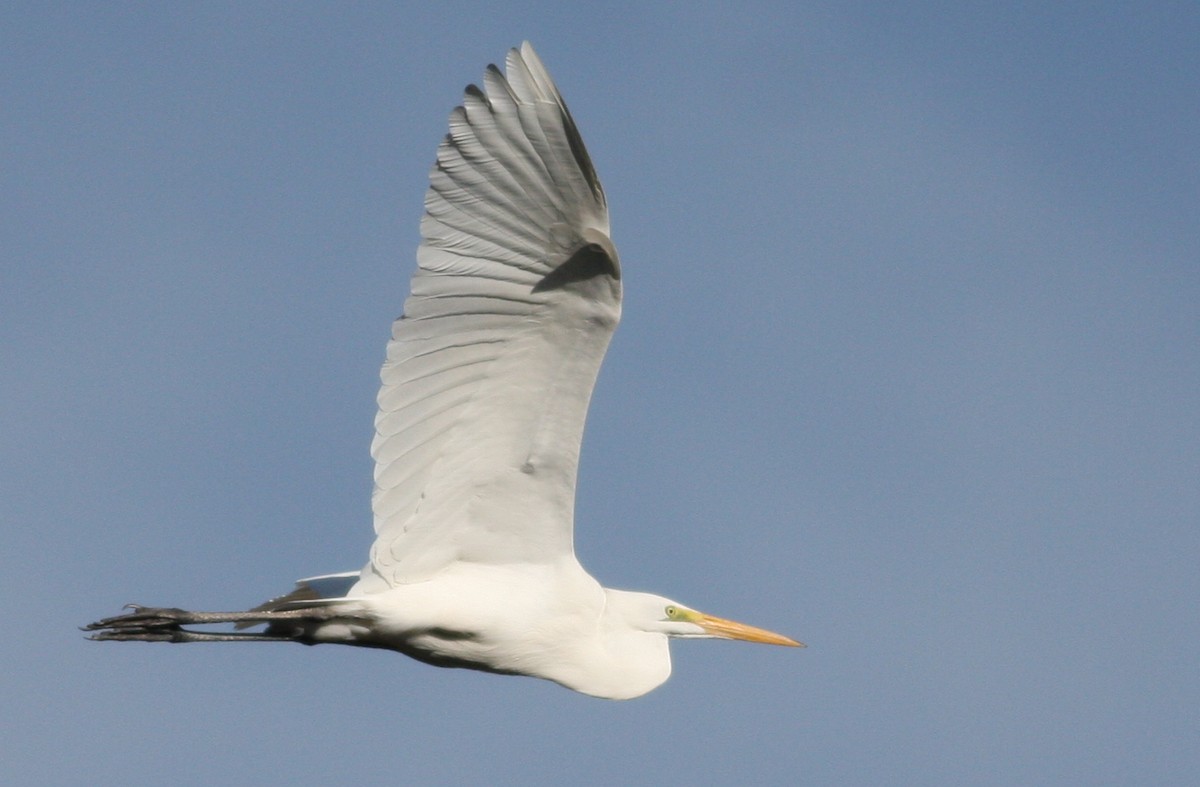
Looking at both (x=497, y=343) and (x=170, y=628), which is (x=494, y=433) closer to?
(x=497, y=343)

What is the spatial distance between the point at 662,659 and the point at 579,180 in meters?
3.44

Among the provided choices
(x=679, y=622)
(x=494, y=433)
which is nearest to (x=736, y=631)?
(x=679, y=622)

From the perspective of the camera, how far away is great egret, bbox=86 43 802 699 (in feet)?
23.0

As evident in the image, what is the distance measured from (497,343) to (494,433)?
0.58 meters

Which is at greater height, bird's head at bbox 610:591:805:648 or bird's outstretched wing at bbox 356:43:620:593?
bird's outstretched wing at bbox 356:43:620:593

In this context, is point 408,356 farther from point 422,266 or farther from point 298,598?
point 298,598

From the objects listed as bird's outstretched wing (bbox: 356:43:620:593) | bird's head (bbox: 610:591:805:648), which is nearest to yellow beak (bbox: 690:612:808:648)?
bird's head (bbox: 610:591:805:648)

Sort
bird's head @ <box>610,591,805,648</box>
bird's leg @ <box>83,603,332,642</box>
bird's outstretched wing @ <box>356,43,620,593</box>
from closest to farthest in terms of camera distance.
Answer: bird's outstretched wing @ <box>356,43,620,593</box> → bird's leg @ <box>83,603,332,642</box> → bird's head @ <box>610,591,805,648</box>

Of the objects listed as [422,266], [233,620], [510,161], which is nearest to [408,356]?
[422,266]

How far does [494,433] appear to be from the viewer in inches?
309

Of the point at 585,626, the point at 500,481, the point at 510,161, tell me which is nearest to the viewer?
the point at 510,161

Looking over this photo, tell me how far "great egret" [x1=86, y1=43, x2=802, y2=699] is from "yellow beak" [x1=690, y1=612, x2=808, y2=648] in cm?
71

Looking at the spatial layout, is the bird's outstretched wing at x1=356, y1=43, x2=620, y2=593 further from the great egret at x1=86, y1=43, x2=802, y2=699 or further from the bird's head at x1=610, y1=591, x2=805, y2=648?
the bird's head at x1=610, y1=591, x2=805, y2=648

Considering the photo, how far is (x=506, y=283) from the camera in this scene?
24.1 ft
